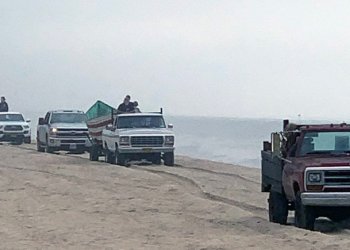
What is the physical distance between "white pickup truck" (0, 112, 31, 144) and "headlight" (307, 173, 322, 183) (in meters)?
33.2

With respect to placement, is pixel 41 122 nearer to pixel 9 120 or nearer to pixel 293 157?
pixel 9 120

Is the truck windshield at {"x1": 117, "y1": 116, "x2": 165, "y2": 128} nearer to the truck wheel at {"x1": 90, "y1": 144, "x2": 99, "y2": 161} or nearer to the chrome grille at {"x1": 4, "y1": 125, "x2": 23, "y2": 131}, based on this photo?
the truck wheel at {"x1": 90, "y1": 144, "x2": 99, "y2": 161}

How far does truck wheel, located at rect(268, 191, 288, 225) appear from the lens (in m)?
16.8

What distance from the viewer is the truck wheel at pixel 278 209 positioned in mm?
16797

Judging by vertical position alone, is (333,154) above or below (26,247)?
above

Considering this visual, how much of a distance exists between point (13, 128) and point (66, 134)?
959 cm

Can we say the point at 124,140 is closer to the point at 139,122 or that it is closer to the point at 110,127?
the point at 139,122

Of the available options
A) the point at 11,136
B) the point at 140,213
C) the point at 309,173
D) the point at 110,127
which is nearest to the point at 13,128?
the point at 11,136

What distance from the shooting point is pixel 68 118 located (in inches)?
1564

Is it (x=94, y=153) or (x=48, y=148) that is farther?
(x=48, y=148)

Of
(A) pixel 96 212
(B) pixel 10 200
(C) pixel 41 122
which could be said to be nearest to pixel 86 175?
(B) pixel 10 200

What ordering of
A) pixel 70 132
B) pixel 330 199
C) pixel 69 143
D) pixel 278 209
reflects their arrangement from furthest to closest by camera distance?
1. pixel 69 143
2. pixel 70 132
3. pixel 278 209
4. pixel 330 199

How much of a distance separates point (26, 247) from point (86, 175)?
1327 cm

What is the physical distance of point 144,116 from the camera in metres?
31.8
